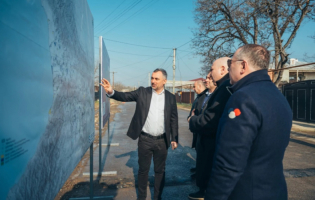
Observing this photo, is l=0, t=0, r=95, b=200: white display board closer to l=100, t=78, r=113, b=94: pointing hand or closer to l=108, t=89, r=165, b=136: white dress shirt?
l=100, t=78, r=113, b=94: pointing hand

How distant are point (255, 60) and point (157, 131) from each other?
1.87 metres

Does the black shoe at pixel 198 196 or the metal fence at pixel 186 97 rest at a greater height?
the metal fence at pixel 186 97

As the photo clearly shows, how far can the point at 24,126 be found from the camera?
3.76ft

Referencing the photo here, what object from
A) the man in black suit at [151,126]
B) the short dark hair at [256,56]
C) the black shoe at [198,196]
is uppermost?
the short dark hair at [256,56]

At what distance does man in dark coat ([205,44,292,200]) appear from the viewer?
1.41m


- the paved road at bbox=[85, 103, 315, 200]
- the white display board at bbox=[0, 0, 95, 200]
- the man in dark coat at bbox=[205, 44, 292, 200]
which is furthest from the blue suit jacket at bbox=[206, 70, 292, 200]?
the paved road at bbox=[85, 103, 315, 200]

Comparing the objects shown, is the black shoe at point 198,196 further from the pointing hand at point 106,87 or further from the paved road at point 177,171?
the pointing hand at point 106,87

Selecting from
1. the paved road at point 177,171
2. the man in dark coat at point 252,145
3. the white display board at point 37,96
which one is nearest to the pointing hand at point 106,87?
the white display board at point 37,96

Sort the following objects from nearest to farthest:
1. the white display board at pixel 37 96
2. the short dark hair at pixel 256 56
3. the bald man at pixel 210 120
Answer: the white display board at pixel 37 96, the short dark hair at pixel 256 56, the bald man at pixel 210 120

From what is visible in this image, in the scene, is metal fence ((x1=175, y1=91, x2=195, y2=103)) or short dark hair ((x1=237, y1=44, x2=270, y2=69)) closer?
short dark hair ((x1=237, y1=44, x2=270, y2=69))

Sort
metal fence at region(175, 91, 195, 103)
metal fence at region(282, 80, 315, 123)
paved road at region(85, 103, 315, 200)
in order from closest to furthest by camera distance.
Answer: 1. paved road at region(85, 103, 315, 200)
2. metal fence at region(282, 80, 315, 123)
3. metal fence at region(175, 91, 195, 103)

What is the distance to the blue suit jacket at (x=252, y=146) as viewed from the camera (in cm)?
141

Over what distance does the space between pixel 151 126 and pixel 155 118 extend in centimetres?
13

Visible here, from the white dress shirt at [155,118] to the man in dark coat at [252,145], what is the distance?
1696mm
